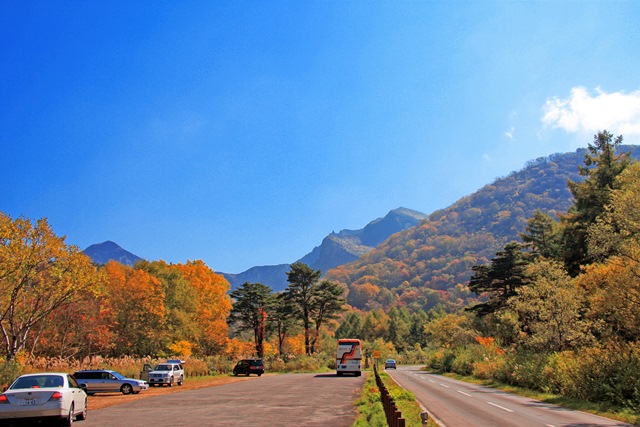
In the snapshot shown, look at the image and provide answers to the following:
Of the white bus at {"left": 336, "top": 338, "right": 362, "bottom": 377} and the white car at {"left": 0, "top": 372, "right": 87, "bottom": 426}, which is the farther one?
the white bus at {"left": 336, "top": 338, "right": 362, "bottom": 377}

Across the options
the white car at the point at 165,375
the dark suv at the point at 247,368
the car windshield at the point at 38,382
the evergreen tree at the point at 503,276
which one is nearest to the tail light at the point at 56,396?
the car windshield at the point at 38,382

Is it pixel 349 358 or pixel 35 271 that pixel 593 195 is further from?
pixel 35 271

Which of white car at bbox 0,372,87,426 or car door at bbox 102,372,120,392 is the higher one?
white car at bbox 0,372,87,426

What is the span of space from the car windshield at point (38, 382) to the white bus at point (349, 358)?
33916 millimetres

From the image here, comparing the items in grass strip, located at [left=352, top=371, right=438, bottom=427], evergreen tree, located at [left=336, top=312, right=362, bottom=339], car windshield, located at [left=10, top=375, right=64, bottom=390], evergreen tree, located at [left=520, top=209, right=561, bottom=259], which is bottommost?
evergreen tree, located at [left=336, top=312, right=362, bottom=339]

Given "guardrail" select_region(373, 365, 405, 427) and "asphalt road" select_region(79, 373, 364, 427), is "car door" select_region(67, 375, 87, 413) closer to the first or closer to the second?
"asphalt road" select_region(79, 373, 364, 427)

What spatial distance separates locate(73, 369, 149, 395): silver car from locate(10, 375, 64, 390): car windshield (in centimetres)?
1467

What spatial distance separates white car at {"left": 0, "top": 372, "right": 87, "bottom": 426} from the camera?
44.6 ft

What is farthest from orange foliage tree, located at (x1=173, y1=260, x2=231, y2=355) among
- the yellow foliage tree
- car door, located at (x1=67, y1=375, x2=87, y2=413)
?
car door, located at (x1=67, y1=375, x2=87, y2=413)

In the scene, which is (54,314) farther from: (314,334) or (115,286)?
(314,334)

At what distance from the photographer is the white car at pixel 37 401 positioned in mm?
→ 13594

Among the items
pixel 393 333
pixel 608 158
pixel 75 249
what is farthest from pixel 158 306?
pixel 393 333

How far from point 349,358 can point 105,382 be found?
78.6 feet

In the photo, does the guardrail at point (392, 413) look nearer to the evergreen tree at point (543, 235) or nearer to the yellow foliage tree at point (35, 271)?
the yellow foliage tree at point (35, 271)
